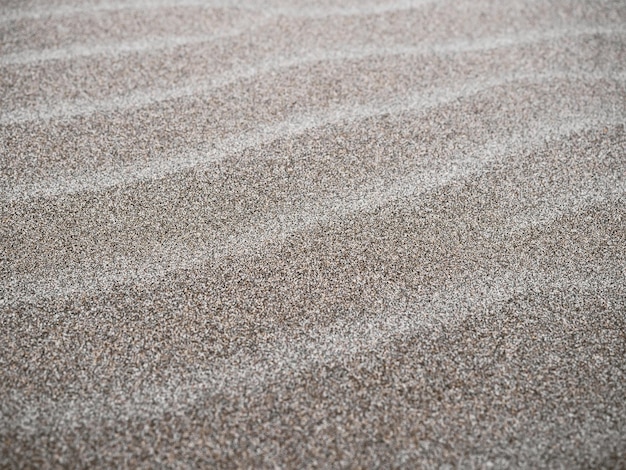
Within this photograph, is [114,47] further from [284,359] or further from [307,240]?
[284,359]

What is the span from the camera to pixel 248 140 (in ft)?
4.18

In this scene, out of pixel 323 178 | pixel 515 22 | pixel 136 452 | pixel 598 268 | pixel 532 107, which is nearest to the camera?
pixel 136 452

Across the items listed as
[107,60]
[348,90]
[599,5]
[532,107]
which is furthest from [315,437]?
[599,5]

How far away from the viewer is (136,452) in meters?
0.79

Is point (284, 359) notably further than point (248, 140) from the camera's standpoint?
No

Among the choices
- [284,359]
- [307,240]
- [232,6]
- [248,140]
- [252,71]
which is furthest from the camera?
[232,6]

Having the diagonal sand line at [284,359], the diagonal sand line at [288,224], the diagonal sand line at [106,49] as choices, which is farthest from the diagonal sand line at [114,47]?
the diagonal sand line at [284,359]

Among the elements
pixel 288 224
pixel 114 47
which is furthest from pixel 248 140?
pixel 114 47

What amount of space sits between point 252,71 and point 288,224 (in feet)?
1.80

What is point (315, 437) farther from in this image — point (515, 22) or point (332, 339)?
point (515, 22)

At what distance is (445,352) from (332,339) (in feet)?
0.60

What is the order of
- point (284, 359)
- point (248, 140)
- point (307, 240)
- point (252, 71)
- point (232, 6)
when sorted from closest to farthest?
1. point (284, 359)
2. point (307, 240)
3. point (248, 140)
4. point (252, 71)
5. point (232, 6)

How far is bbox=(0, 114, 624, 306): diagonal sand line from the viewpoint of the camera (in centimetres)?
99

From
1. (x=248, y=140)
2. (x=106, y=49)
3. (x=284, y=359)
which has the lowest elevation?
(x=284, y=359)
